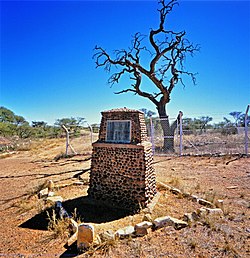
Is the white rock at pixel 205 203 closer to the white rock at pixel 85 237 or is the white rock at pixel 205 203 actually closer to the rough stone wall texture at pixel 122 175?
the rough stone wall texture at pixel 122 175

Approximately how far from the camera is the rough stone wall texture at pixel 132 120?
19.6 ft

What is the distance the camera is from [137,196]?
5.79 metres

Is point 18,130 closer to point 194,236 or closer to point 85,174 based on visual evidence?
point 85,174

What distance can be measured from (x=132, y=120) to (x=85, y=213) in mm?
2780

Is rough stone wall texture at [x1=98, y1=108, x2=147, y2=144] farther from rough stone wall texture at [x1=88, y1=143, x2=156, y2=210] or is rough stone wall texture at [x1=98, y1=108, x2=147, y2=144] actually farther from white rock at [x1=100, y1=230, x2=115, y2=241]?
white rock at [x1=100, y1=230, x2=115, y2=241]

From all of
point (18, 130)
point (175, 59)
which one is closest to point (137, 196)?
point (175, 59)

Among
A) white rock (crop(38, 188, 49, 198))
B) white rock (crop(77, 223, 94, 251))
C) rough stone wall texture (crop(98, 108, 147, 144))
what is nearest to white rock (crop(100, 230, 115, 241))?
white rock (crop(77, 223, 94, 251))

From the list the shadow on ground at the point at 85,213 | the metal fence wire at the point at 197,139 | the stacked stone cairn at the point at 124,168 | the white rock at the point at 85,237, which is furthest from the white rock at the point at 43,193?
the metal fence wire at the point at 197,139

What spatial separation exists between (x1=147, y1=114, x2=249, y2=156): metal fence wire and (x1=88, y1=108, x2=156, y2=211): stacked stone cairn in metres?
6.93

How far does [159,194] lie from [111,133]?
241 cm

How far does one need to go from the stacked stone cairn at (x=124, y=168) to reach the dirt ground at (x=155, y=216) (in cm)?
47

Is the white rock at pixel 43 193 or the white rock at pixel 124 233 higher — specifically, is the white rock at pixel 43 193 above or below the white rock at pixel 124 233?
above

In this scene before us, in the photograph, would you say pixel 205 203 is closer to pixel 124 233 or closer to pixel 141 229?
pixel 141 229

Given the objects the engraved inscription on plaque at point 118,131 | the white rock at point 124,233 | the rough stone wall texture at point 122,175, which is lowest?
the white rock at point 124,233
